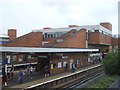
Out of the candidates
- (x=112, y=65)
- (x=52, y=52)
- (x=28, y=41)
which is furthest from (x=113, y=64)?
(x=28, y=41)

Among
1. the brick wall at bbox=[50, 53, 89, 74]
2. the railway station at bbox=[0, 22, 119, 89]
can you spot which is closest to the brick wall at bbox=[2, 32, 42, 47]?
the railway station at bbox=[0, 22, 119, 89]

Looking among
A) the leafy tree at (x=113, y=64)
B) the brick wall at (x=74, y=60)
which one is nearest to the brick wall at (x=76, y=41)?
the brick wall at (x=74, y=60)

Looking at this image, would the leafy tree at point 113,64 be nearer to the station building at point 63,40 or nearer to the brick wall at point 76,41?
the station building at point 63,40

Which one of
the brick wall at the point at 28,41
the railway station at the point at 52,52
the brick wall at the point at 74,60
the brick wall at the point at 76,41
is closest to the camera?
the railway station at the point at 52,52

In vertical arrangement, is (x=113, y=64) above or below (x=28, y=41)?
below

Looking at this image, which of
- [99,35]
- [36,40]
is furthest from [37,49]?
[99,35]

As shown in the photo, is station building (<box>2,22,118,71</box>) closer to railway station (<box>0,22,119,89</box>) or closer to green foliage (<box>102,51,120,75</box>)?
railway station (<box>0,22,119,89</box>)

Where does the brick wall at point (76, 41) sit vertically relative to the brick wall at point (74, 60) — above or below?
above

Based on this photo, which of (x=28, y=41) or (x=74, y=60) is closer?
(x=74, y=60)

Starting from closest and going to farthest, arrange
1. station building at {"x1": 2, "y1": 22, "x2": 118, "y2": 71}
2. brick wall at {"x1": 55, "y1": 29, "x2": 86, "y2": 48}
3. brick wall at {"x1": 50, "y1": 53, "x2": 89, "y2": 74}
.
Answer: brick wall at {"x1": 50, "y1": 53, "x2": 89, "y2": 74}
brick wall at {"x1": 55, "y1": 29, "x2": 86, "y2": 48}
station building at {"x1": 2, "y1": 22, "x2": 118, "y2": 71}

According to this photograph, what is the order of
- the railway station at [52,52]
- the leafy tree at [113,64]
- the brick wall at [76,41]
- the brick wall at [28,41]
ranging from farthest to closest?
the brick wall at [28,41]
the brick wall at [76,41]
the railway station at [52,52]
the leafy tree at [113,64]

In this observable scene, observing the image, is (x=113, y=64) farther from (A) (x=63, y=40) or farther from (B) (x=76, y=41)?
(B) (x=76, y=41)

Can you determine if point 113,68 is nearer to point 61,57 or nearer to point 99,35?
point 61,57

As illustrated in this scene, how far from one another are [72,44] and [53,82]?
38.9ft
